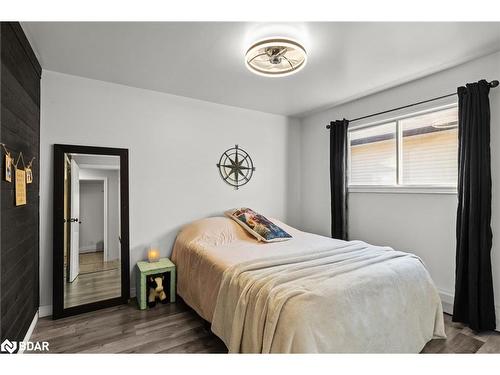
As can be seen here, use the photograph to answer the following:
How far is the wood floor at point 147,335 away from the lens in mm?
1947

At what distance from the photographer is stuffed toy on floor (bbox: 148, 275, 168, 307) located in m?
2.66

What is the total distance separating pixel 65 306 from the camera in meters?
2.46

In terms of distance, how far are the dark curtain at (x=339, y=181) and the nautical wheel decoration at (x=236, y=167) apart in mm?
1149

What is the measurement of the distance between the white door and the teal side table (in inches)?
22.9

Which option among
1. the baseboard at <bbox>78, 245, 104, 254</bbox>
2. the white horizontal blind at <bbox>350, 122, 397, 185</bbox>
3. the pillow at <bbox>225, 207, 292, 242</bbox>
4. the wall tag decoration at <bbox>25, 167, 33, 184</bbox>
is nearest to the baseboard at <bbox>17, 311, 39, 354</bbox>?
the baseboard at <bbox>78, 245, 104, 254</bbox>

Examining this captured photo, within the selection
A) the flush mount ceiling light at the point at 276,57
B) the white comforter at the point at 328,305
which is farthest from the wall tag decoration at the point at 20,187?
the flush mount ceiling light at the point at 276,57

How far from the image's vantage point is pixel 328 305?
1491 mm

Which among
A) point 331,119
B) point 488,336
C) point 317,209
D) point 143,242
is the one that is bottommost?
point 488,336

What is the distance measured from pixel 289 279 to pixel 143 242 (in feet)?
6.38

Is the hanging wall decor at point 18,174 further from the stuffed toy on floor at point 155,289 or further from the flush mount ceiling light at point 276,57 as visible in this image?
the flush mount ceiling light at point 276,57

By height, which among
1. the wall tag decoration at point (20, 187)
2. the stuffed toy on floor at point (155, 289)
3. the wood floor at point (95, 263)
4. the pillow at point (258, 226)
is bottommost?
the stuffed toy on floor at point (155, 289)
